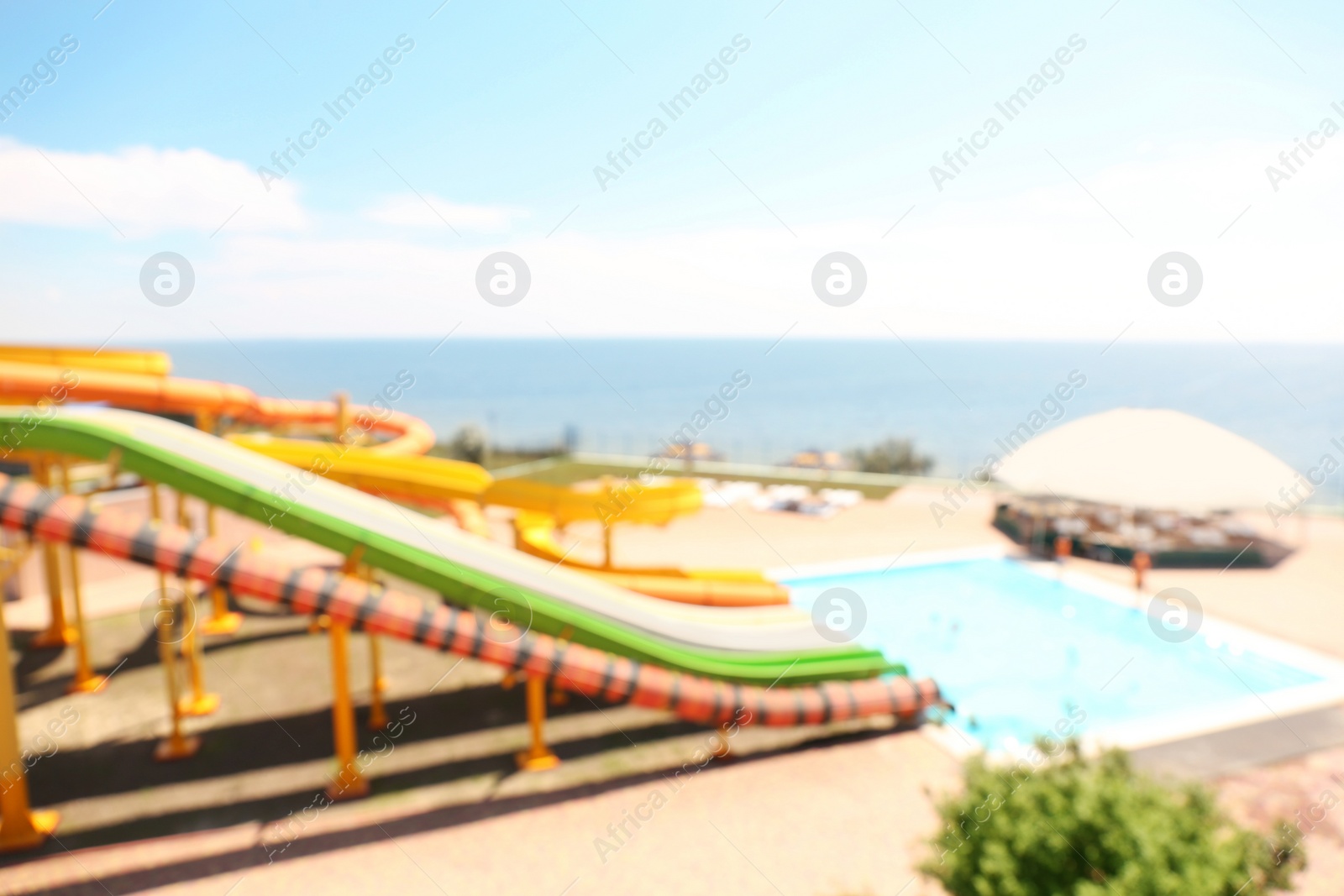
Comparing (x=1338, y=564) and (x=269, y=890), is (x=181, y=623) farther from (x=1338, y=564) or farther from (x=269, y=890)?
(x=1338, y=564)

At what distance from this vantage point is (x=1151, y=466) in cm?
1602

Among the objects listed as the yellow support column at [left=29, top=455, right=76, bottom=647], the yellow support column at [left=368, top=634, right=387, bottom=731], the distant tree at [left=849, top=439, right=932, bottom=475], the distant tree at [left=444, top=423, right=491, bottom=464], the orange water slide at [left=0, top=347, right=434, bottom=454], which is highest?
the distant tree at [left=849, top=439, right=932, bottom=475]

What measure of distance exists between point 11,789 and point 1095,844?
995 cm

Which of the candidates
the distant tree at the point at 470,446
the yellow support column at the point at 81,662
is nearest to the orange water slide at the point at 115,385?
the yellow support column at the point at 81,662

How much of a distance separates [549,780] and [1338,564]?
18.9 meters

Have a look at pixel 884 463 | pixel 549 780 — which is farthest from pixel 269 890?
pixel 884 463

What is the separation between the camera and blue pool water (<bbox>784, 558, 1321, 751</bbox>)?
1186 cm

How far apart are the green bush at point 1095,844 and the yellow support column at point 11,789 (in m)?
8.81

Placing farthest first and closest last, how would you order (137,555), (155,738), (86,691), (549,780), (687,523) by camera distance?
(687,523)
(86,691)
(155,738)
(549,780)
(137,555)

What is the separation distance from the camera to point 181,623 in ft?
41.9

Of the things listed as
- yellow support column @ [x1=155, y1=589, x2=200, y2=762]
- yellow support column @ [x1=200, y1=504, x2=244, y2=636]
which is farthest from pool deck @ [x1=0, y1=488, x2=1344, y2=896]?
yellow support column @ [x1=200, y1=504, x2=244, y2=636]

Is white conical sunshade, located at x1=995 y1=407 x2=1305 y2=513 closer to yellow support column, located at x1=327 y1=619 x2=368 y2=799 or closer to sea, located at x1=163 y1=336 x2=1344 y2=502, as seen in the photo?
yellow support column, located at x1=327 y1=619 x2=368 y2=799

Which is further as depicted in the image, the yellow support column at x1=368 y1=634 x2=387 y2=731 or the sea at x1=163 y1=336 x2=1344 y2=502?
the sea at x1=163 y1=336 x2=1344 y2=502

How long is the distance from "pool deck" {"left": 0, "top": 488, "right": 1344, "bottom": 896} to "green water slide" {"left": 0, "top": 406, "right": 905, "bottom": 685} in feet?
3.75
